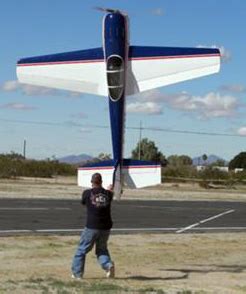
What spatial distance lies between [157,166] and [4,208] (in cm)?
1808

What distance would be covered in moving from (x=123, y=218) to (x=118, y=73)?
15.6 meters

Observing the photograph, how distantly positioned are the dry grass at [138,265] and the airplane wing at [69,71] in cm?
358

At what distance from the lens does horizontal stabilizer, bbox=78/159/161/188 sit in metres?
14.5

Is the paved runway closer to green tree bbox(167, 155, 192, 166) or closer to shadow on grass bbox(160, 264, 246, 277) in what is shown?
shadow on grass bbox(160, 264, 246, 277)

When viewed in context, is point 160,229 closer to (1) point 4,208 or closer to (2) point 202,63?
(1) point 4,208

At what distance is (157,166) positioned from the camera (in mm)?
14531

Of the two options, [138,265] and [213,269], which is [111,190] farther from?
[213,269]

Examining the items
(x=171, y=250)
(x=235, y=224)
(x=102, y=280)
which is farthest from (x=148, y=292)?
(x=235, y=224)

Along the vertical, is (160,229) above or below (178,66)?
below

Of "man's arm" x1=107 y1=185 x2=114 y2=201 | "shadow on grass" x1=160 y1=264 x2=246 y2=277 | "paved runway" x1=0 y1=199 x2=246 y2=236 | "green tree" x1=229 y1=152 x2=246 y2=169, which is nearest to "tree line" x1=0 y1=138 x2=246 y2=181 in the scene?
"paved runway" x1=0 y1=199 x2=246 y2=236

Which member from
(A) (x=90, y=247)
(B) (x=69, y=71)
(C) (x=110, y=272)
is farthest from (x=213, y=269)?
(B) (x=69, y=71)

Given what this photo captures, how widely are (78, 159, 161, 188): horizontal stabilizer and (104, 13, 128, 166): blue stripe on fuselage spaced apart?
0.20 m

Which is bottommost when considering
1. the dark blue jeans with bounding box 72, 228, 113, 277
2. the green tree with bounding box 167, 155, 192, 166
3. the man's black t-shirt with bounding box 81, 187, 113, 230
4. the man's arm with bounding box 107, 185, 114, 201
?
the dark blue jeans with bounding box 72, 228, 113, 277

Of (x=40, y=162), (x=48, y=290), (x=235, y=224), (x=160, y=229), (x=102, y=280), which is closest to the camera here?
(x=48, y=290)
